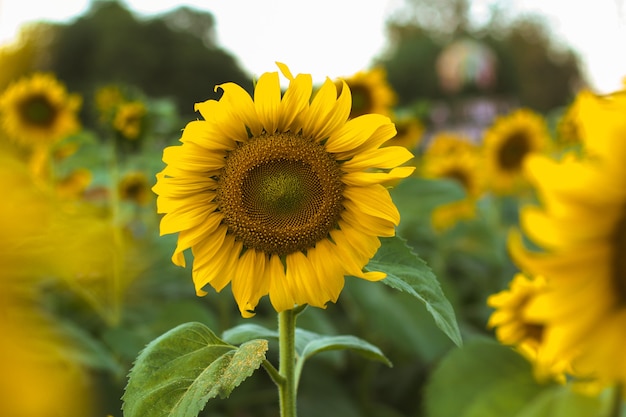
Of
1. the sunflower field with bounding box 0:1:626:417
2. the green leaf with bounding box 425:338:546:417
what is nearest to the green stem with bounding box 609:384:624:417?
the sunflower field with bounding box 0:1:626:417

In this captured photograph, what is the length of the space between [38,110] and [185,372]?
2.03 metres

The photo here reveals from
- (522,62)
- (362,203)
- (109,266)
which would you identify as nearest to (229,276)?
(362,203)

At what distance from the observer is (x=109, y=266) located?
170 cm

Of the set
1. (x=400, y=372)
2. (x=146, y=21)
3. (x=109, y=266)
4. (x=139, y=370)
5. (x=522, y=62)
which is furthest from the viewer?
(x=522, y=62)

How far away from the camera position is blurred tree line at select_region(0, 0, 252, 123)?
39.3 ft

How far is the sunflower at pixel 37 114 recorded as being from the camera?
2.54 meters

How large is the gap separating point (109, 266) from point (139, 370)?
0.98 meters

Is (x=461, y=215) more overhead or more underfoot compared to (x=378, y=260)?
more underfoot

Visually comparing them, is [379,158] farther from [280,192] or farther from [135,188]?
[135,188]

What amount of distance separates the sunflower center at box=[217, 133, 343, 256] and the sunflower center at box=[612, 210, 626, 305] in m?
0.37

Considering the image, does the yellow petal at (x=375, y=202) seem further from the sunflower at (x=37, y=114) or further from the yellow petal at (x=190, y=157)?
the sunflower at (x=37, y=114)

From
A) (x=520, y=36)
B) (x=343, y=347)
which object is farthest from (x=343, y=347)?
(x=520, y=36)

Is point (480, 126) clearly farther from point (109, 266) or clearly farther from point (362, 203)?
point (362, 203)

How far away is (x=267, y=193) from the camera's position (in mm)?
889
